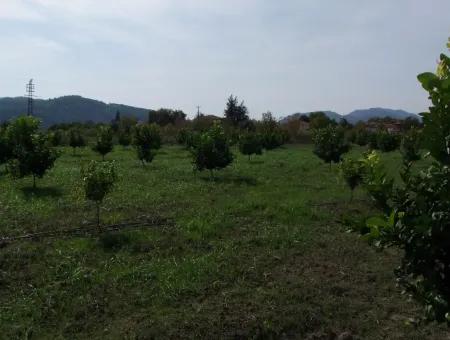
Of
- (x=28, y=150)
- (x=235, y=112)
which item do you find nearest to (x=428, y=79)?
(x=28, y=150)

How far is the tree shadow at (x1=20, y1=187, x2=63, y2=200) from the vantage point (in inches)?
652

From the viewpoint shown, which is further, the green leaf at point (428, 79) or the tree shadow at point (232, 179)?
the tree shadow at point (232, 179)

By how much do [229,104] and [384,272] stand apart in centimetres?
7591

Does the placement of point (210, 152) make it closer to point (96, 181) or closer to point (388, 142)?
point (96, 181)

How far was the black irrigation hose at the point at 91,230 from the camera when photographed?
10.8m

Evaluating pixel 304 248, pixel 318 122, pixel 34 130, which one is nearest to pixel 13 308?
pixel 304 248

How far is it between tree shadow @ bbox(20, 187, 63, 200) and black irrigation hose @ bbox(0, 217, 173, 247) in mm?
5242

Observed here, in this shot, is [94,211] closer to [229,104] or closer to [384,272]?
[384,272]

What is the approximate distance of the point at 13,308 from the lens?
7.51 m

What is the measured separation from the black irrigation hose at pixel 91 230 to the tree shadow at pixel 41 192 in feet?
17.2

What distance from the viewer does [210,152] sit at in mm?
21953

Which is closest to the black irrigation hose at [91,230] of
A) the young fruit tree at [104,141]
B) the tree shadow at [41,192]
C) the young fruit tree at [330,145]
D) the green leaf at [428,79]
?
the tree shadow at [41,192]

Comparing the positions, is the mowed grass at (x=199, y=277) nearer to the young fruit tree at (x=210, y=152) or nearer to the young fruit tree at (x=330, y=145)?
the young fruit tree at (x=210, y=152)

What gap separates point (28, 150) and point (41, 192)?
1877 millimetres
